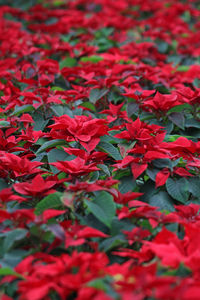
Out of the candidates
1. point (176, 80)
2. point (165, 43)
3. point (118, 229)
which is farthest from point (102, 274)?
point (165, 43)

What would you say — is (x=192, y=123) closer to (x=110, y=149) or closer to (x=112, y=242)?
(x=110, y=149)

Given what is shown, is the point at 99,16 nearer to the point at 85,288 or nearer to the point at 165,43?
the point at 165,43

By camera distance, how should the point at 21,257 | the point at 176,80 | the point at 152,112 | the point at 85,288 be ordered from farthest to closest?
the point at 176,80 → the point at 152,112 → the point at 21,257 → the point at 85,288

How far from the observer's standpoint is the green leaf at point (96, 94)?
200cm

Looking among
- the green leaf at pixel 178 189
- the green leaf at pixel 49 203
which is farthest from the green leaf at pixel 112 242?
the green leaf at pixel 178 189

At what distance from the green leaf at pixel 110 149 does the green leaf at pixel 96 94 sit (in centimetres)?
49

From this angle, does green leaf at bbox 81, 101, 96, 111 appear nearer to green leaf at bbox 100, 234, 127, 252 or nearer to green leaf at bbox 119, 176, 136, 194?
green leaf at bbox 119, 176, 136, 194

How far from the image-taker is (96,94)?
6.68 ft

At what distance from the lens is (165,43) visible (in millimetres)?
3391

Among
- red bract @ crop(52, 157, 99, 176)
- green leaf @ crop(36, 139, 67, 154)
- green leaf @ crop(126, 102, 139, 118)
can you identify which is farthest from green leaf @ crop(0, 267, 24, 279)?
green leaf @ crop(126, 102, 139, 118)

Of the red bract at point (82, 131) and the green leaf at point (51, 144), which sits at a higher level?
the red bract at point (82, 131)

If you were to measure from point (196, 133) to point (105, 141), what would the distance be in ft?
1.72

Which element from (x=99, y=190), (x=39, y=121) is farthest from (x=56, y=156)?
(x=39, y=121)

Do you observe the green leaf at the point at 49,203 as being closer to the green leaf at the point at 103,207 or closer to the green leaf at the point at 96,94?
the green leaf at the point at 103,207
